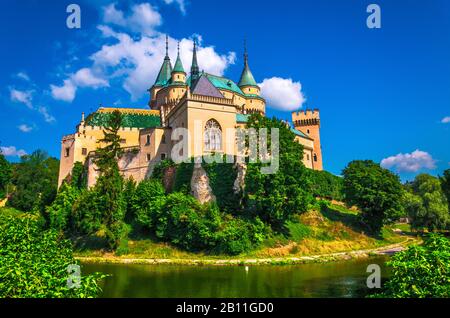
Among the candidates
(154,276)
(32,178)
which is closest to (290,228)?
(154,276)

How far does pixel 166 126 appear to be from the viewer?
46750 mm

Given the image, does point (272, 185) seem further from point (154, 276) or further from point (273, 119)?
point (154, 276)

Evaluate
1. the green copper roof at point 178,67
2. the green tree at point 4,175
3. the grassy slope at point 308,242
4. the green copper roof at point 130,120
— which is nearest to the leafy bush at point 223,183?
the grassy slope at point 308,242

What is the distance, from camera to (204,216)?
33.6 metres

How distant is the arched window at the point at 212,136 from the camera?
41.3m

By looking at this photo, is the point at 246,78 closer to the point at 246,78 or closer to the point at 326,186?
the point at 246,78

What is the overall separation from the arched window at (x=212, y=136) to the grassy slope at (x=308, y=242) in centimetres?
1177

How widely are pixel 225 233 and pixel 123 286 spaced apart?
43.1 ft

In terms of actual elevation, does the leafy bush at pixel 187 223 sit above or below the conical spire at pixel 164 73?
below

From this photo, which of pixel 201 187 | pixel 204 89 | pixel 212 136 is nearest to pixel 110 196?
pixel 201 187

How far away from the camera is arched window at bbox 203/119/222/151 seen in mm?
41281

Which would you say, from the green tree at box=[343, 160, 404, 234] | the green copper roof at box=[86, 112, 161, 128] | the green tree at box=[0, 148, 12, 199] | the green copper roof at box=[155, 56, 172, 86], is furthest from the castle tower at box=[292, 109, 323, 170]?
the green tree at box=[0, 148, 12, 199]

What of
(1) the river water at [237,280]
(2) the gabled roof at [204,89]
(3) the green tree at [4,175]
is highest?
(2) the gabled roof at [204,89]

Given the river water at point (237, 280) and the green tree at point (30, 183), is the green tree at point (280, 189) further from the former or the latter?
the green tree at point (30, 183)
